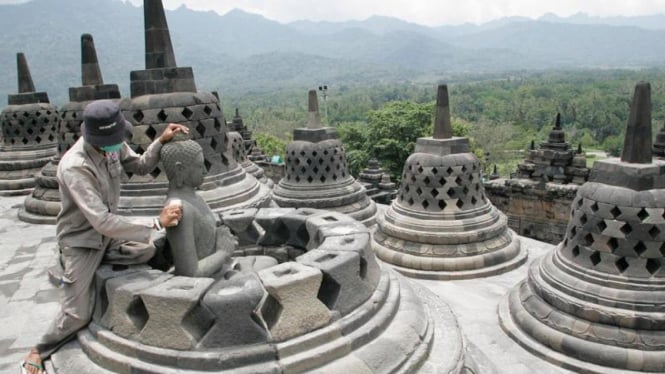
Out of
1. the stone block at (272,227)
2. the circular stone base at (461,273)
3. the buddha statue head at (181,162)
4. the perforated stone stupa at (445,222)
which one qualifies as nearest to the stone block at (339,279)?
the buddha statue head at (181,162)

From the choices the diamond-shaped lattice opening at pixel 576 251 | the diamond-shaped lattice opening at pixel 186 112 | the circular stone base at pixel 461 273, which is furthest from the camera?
the circular stone base at pixel 461 273

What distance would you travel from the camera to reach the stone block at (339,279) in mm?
3426

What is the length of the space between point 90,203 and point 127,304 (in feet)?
2.44

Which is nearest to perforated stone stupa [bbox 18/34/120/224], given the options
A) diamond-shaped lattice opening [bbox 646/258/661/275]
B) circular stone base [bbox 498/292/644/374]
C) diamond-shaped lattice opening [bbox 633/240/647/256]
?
circular stone base [bbox 498/292/644/374]

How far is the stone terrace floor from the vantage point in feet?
15.7

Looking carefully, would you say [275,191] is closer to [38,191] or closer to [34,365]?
[38,191]

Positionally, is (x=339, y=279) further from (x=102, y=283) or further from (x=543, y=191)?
(x=543, y=191)

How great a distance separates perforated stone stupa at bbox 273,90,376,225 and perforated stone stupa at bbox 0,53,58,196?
594cm

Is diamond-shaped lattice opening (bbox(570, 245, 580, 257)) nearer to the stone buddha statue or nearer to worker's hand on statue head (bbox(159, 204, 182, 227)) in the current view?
the stone buddha statue

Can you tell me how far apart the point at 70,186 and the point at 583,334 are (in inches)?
204

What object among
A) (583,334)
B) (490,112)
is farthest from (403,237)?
(490,112)

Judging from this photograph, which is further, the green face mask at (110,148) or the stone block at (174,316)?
the green face mask at (110,148)

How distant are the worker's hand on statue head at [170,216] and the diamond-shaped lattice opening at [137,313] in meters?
0.54

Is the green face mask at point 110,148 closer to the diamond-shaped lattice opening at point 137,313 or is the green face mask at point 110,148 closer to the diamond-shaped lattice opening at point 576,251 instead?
the diamond-shaped lattice opening at point 137,313
